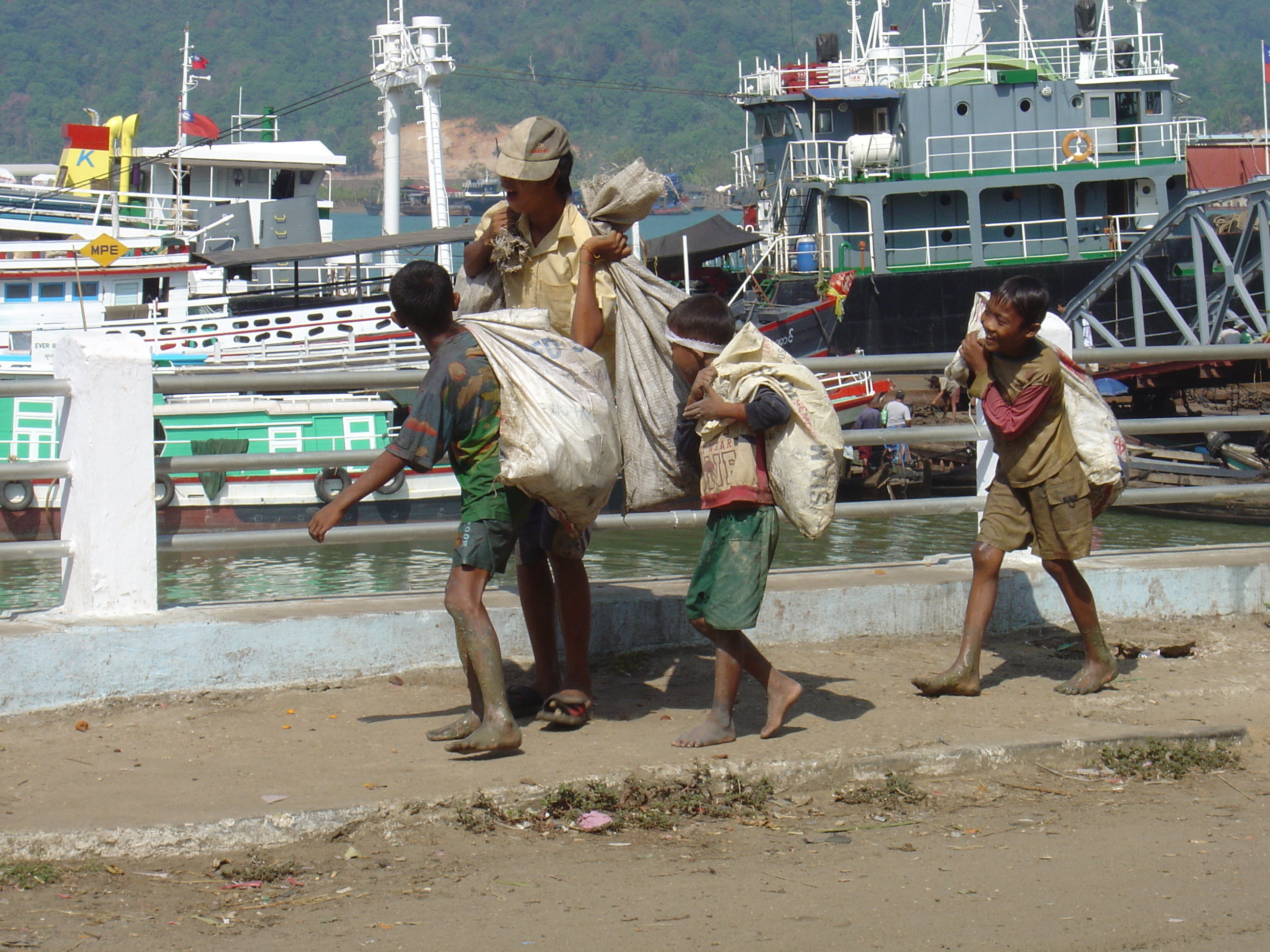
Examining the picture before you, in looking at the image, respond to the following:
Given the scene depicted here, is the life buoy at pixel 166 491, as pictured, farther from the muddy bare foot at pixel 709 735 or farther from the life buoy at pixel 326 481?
the muddy bare foot at pixel 709 735

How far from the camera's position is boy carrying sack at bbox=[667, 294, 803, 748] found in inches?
156

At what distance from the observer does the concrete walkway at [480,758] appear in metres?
3.48

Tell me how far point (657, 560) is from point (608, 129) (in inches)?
5191

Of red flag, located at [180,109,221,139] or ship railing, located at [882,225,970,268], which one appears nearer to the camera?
→ red flag, located at [180,109,221,139]

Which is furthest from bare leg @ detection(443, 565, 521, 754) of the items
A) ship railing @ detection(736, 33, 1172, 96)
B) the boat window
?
ship railing @ detection(736, 33, 1172, 96)

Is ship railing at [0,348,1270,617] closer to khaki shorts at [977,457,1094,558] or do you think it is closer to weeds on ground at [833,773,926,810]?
khaki shorts at [977,457,1094,558]

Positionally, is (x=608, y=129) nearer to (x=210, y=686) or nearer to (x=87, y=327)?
(x=87, y=327)

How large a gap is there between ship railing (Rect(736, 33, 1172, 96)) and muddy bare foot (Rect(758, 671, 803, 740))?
99.3 ft

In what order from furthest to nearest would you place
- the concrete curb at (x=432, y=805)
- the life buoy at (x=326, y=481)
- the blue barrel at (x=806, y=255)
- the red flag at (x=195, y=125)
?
1. the blue barrel at (x=806, y=255)
2. the red flag at (x=195, y=125)
3. the life buoy at (x=326, y=481)
4. the concrete curb at (x=432, y=805)

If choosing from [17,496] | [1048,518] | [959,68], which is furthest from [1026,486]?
[959,68]

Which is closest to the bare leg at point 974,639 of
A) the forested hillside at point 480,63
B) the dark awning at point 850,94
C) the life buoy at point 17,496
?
the life buoy at point 17,496

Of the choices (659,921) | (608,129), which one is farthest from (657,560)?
(608,129)

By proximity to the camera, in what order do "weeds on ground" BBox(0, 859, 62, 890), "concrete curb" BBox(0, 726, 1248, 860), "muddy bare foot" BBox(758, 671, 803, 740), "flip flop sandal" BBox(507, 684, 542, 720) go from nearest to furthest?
"weeds on ground" BBox(0, 859, 62, 890), "concrete curb" BBox(0, 726, 1248, 860), "muddy bare foot" BBox(758, 671, 803, 740), "flip flop sandal" BBox(507, 684, 542, 720)

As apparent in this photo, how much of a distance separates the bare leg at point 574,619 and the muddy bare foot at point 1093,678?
1.81 metres
